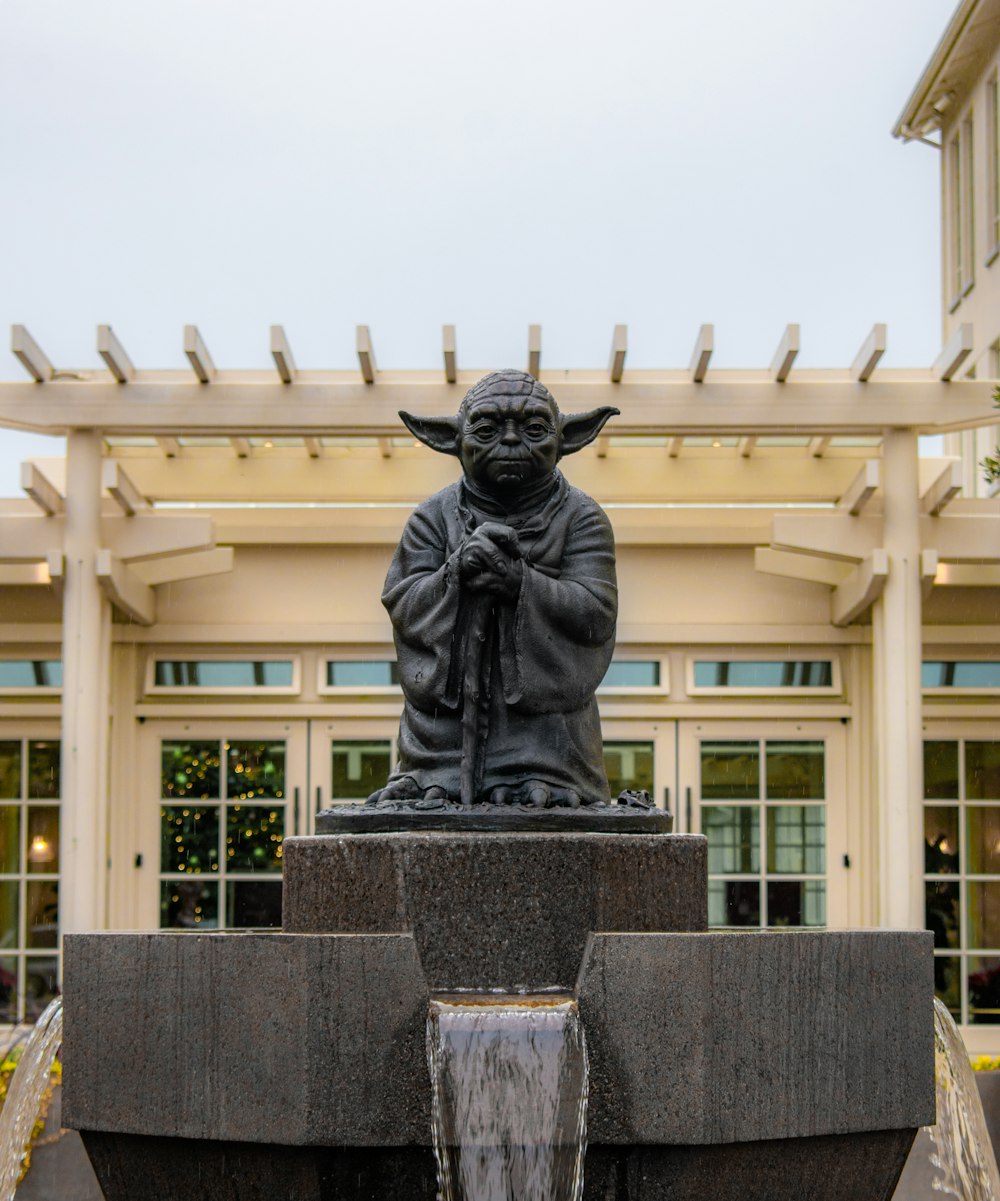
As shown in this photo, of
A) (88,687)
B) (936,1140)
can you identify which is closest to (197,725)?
(88,687)

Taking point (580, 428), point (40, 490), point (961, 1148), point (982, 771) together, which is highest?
point (40, 490)

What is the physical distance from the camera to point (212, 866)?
43.9 feet

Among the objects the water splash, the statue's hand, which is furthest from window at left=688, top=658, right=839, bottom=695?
the statue's hand

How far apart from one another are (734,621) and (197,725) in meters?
4.29

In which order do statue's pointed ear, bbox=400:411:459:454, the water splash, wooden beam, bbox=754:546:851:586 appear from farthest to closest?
1. wooden beam, bbox=754:546:851:586
2. the water splash
3. statue's pointed ear, bbox=400:411:459:454

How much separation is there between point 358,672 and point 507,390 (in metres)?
8.00

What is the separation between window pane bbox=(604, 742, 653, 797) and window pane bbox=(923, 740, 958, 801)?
2147mm

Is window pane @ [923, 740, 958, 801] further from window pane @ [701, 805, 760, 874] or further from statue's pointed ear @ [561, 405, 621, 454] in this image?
statue's pointed ear @ [561, 405, 621, 454]

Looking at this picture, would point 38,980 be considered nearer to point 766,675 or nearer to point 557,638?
point 766,675

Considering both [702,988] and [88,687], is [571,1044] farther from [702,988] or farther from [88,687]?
[88,687]

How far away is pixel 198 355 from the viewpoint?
423 inches

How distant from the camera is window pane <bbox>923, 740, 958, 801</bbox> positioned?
13.2 meters

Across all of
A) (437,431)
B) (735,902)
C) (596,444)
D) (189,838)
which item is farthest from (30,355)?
(735,902)

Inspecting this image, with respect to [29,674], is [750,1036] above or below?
below
